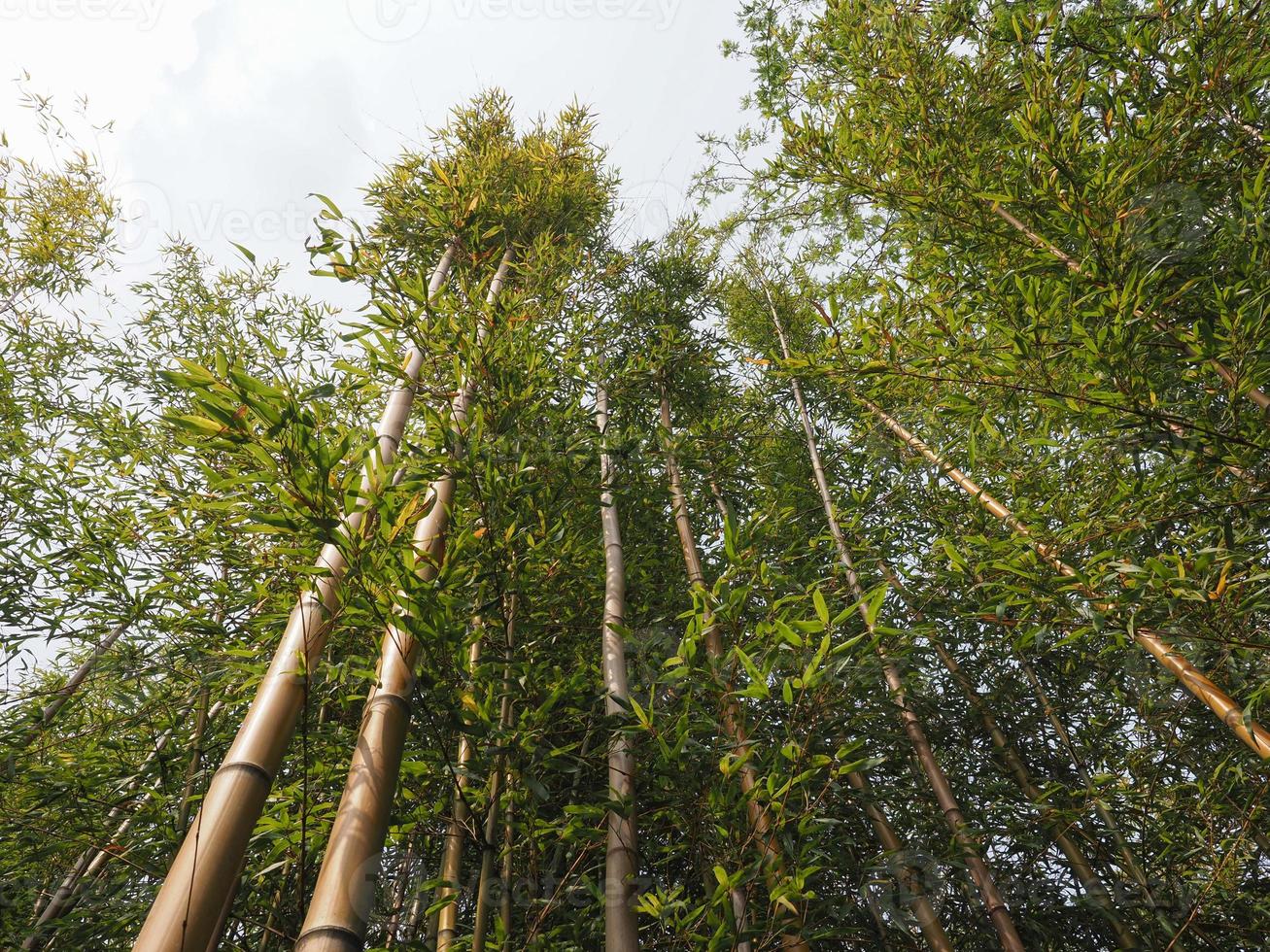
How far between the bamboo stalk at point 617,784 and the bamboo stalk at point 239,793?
0.85 meters

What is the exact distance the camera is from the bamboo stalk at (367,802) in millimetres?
1160

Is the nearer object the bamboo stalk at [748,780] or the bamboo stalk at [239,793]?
the bamboo stalk at [239,793]

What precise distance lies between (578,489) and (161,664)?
5.38ft

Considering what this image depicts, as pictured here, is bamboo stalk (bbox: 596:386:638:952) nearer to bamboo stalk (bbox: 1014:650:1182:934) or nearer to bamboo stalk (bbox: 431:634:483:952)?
bamboo stalk (bbox: 431:634:483:952)

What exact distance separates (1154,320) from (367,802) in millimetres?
2703

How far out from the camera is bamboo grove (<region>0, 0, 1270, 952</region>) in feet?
5.63

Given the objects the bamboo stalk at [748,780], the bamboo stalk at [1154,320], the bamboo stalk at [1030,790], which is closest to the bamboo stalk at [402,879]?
the bamboo stalk at [748,780]

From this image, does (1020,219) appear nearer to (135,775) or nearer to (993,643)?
(993,643)

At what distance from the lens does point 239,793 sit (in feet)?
4.21

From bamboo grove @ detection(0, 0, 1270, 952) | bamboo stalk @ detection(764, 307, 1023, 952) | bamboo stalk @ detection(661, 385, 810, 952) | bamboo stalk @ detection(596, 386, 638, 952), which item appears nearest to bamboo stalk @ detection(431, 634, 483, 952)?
bamboo grove @ detection(0, 0, 1270, 952)

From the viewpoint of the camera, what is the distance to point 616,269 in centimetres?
443

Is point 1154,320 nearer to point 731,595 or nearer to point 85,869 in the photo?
point 731,595

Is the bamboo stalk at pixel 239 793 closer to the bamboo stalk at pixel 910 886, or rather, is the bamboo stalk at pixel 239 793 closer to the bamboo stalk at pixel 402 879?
the bamboo stalk at pixel 402 879

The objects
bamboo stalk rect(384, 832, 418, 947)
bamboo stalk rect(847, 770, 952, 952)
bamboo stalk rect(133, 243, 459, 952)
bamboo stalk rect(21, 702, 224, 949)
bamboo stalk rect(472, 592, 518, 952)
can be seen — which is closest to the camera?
bamboo stalk rect(133, 243, 459, 952)
